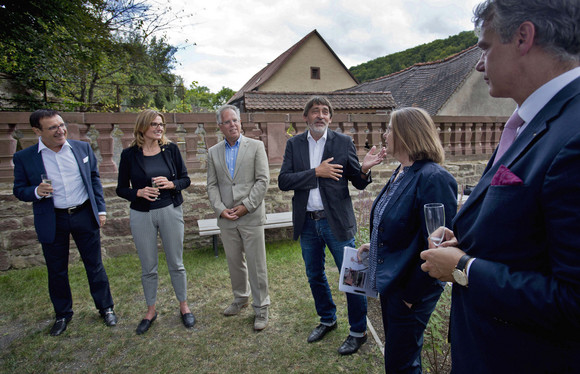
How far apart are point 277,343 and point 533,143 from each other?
9.33ft

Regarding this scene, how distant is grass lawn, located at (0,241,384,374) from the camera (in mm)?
2854

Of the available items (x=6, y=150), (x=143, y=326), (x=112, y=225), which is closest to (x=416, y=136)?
(x=143, y=326)

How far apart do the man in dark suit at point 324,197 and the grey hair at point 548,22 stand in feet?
5.65

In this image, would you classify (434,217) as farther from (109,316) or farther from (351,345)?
(109,316)

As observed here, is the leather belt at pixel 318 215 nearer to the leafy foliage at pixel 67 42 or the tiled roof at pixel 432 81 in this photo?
the leafy foliage at pixel 67 42

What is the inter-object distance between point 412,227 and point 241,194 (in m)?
1.95

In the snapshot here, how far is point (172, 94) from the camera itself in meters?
24.2

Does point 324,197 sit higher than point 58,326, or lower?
higher

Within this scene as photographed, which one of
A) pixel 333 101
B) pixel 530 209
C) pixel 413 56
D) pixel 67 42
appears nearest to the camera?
pixel 530 209

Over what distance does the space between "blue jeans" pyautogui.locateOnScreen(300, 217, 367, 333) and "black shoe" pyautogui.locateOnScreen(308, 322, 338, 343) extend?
1.9 inches

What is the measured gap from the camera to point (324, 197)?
9.67 feet

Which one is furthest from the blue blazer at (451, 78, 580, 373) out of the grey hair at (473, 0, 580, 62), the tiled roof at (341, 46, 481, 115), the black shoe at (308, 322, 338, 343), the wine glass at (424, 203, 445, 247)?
the tiled roof at (341, 46, 481, 115)

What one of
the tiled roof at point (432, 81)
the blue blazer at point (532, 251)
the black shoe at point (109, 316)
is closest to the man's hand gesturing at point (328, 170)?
the blue blazer at point (532, 251)

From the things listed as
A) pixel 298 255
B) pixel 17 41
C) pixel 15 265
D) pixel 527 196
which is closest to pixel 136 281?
pixel 15 265
